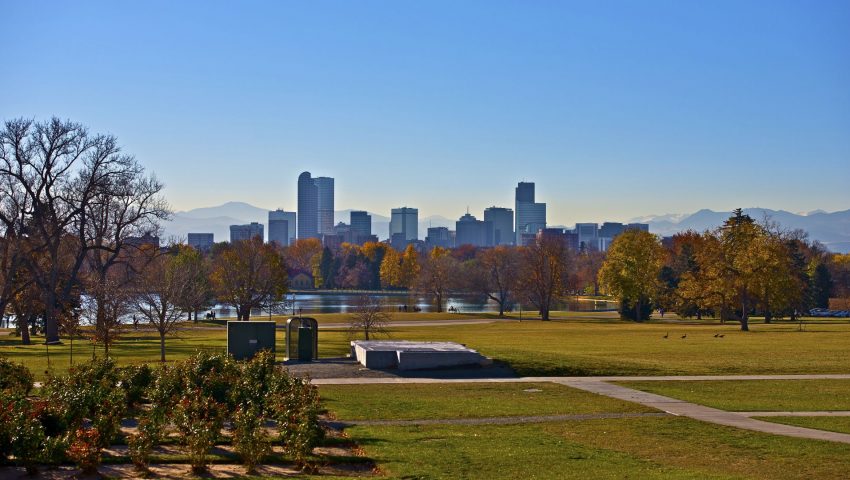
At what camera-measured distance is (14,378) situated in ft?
69.2

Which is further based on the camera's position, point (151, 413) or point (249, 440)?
point (151, 413)

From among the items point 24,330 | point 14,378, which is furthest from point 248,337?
point 24,330

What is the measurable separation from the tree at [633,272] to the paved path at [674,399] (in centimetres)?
5880

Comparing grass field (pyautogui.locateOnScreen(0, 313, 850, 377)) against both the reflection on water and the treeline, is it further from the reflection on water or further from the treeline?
the reflection on water

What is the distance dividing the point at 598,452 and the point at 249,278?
200 feet

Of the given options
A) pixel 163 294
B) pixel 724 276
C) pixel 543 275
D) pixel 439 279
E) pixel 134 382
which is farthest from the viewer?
pixel 439 279

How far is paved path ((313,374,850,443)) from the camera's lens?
764 inches

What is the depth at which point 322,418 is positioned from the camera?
2038cm

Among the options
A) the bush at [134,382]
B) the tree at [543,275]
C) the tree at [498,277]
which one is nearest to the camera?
the bush at [134,382]

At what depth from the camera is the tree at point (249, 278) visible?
73688 millimetres

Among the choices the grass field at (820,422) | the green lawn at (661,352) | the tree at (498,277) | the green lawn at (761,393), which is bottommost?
the grass field at (820,422)

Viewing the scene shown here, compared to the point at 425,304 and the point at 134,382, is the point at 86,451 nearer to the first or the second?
the point at 134,382

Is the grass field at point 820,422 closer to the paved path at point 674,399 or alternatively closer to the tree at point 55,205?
the paved path at point 674,399

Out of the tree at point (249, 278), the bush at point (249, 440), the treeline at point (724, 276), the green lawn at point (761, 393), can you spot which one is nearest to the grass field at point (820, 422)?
the green lawn at point (761, 393)
